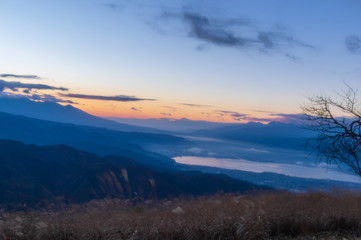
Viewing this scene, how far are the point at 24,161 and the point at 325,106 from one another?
21502 cm

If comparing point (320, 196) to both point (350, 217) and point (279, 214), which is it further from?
point (279, 214)

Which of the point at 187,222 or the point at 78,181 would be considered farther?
the point at 78,181

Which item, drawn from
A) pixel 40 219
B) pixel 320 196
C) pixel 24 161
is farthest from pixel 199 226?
pixel 24 161

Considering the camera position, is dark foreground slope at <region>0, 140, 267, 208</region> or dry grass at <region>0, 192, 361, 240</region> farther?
dark foreground slope at <region>0, 140, 267, 208</region>

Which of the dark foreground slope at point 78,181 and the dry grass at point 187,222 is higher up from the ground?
the dry grass at point 187,222

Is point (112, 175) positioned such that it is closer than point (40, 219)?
No

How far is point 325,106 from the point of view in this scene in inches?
452

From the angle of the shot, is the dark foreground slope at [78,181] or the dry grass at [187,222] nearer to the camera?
the dry grass at [187,222]

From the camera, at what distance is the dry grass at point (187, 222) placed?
583 centimetres

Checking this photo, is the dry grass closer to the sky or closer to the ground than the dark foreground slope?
closer to the sky

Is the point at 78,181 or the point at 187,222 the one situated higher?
the point at 187,222

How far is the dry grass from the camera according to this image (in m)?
5.83

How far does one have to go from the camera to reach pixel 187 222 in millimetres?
6262

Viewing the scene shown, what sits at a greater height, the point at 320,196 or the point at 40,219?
the point at 320,196
